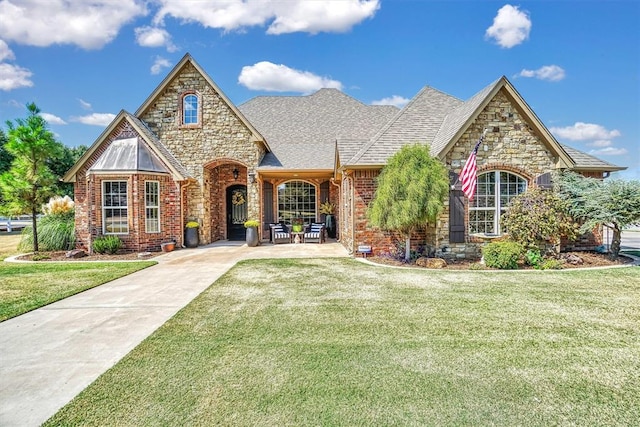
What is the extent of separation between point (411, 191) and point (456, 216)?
2.00m

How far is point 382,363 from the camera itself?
375 cm

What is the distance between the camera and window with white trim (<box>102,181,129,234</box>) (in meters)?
12.2

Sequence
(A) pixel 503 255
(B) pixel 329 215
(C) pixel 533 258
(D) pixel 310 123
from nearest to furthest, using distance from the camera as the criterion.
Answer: (A) pixel 503 255
(C) pixel 533 258
(B) pixel 329 215
(D) pixel 310 123

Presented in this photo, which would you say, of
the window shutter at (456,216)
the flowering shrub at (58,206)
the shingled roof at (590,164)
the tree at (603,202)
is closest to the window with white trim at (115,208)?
the flowering shrub at (58,206)

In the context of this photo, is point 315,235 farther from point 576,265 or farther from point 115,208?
point 576,265

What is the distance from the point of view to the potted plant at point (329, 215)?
16828mm

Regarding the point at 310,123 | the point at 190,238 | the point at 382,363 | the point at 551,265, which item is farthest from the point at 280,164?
the point at 382,363

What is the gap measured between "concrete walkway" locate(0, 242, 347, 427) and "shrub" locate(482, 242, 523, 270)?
285 inches

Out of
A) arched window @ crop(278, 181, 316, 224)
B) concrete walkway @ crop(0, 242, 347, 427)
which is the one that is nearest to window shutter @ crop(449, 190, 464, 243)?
concrete walkway @ crop(0, 242, 347, 427)

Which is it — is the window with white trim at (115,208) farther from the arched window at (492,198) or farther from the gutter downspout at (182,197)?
the arched window at (492,198)

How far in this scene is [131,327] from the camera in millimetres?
4938

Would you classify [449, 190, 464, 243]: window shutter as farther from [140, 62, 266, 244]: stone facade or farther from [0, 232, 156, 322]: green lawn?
[0, 232, 156, 322]: green lawn

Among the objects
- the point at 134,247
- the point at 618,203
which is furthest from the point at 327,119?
the point at 618,203

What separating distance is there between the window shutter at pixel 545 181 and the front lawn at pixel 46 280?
11.9 metres
